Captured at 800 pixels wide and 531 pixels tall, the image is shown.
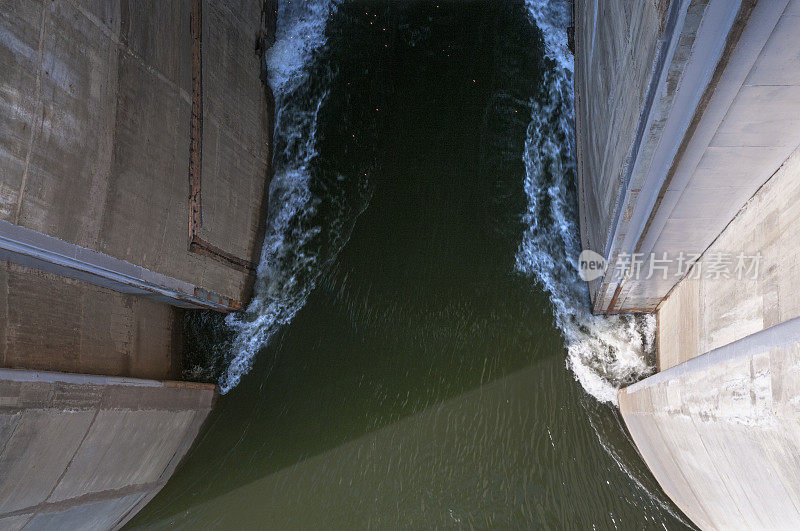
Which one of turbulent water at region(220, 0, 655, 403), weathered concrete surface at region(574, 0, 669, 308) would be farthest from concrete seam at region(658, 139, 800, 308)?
weathered concrete surface at region(574, 0, 669, 308)

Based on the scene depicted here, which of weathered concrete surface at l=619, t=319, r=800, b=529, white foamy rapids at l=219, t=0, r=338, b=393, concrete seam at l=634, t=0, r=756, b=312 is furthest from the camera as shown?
white foamy rapids at l=219, t=0, r=338, b=393

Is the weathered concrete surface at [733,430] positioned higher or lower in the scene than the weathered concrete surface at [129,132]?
lower

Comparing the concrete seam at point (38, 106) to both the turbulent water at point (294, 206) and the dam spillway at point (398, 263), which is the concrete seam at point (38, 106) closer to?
the dam spillway at point (398, 263)

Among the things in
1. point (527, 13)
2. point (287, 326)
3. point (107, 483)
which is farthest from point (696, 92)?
point (107, 483)

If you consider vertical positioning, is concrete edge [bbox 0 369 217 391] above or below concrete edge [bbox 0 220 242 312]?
below

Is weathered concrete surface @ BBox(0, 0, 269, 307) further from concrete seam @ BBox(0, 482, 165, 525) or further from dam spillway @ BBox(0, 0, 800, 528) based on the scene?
concrete seam @ BBox(0, 482, 165, 525)

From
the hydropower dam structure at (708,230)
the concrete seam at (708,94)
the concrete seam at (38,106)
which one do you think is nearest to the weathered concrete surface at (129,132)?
the concrete seam at (38,106)

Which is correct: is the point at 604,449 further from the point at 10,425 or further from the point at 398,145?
the point at 10,425
